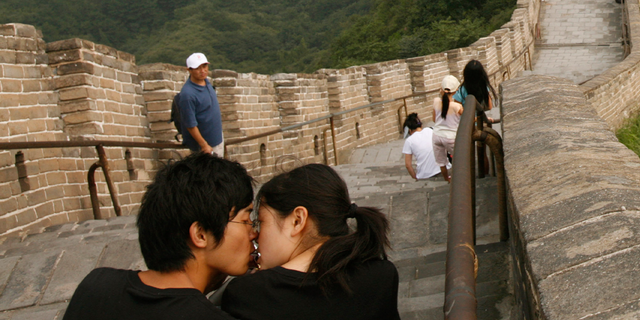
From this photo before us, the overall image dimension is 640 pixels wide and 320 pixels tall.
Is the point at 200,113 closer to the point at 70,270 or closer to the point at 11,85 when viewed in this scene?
the point at 11,85

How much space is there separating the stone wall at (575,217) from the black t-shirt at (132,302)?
0.80m

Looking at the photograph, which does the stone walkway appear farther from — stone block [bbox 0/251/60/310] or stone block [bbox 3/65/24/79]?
stone block [bbox 3/65/24/79]

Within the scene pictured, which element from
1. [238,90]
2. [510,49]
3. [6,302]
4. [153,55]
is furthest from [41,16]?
[6,302]

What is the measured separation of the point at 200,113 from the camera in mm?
6047

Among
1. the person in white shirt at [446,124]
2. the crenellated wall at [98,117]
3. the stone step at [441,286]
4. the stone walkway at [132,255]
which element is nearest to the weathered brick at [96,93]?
the crenellated wall at [98,117]

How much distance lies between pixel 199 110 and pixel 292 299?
4.37 metres

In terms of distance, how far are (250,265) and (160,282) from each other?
1.14 feet

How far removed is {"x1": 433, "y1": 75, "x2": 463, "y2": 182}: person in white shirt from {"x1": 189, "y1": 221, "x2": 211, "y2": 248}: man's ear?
13.4 feet

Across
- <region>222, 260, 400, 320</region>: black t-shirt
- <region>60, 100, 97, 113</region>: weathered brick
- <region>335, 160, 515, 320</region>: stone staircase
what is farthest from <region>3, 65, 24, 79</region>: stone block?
<region>222, 260, 400, 320</region>: black t-shirt

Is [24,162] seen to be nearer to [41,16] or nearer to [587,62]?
[587,62]

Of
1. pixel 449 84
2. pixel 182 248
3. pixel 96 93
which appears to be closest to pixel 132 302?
pixel 182 248

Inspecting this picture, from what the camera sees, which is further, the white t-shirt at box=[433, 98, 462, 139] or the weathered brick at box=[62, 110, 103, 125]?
the weathered brick at box=[62, 110, 103, 125]

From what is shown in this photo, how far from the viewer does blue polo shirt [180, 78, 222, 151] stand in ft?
19.3

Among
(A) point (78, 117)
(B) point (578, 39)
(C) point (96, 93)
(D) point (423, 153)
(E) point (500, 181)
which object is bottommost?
(D) point (423, 153)
